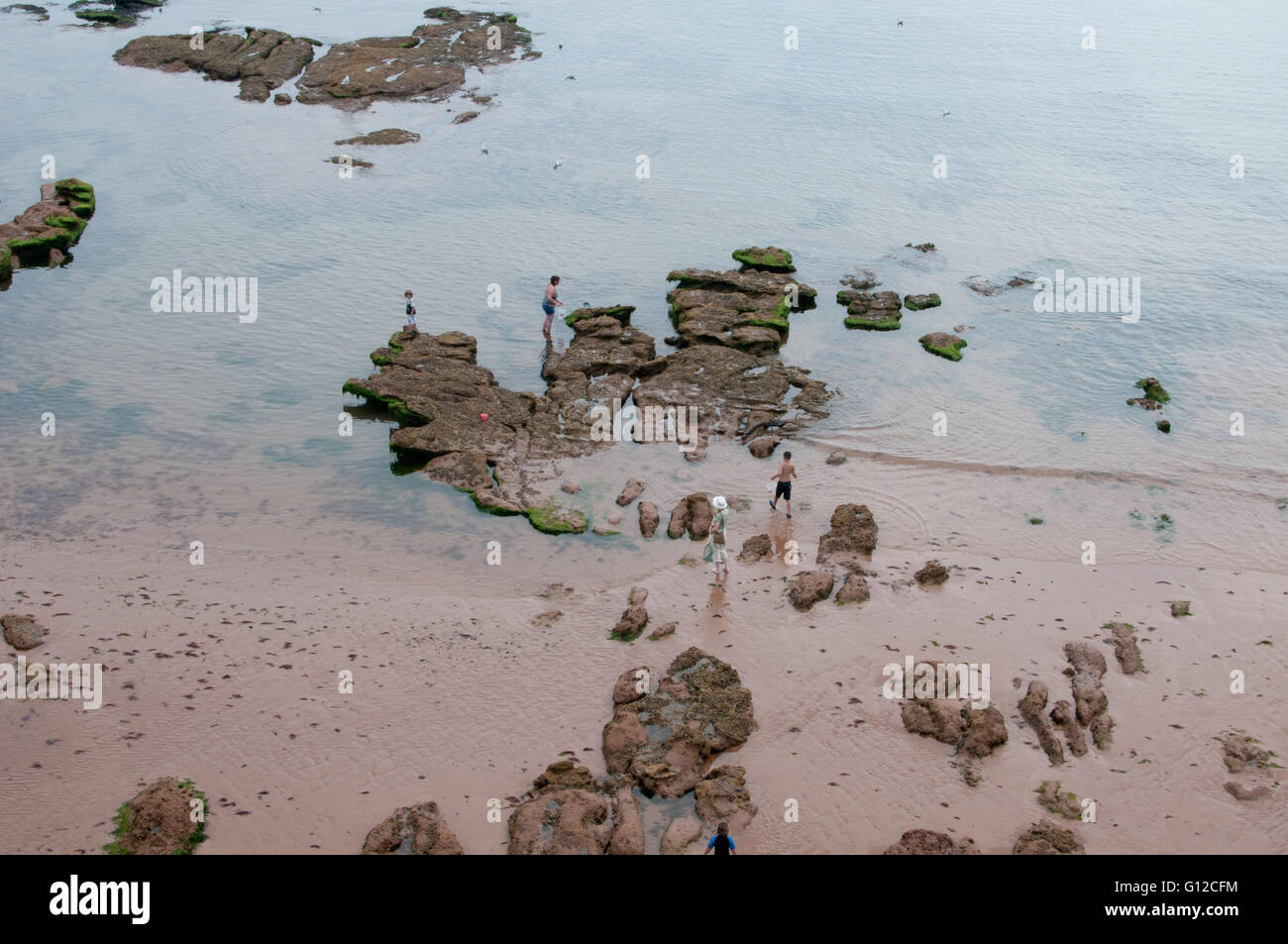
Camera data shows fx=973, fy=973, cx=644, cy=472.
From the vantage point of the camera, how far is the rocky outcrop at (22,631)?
1608cm

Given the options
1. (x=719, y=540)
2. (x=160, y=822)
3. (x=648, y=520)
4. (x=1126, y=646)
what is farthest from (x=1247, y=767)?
(x=160, y=822)

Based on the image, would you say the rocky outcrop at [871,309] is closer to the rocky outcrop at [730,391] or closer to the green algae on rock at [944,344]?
the green algae on rock at [944,344]

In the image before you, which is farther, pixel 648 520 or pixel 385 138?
pixel 385 138

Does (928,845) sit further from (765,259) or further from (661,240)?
(661,240)

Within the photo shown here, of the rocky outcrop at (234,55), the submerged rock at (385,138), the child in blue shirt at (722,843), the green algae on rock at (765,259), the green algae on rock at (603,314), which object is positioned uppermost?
the rocky outcrop at (234,55)

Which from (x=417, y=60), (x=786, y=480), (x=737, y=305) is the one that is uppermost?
(x=417, y=60)

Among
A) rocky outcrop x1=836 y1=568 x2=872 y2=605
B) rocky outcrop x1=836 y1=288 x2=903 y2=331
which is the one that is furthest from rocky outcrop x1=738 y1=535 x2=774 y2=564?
rocky outcrop x1=836 y1=288 x2=903 y2=331

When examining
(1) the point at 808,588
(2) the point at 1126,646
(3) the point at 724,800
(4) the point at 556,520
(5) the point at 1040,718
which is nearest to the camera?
(3) the point at 724,800

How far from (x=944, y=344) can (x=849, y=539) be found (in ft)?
36.7

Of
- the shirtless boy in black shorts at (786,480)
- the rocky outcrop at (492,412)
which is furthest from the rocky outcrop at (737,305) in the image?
the shirtless boy in black shorts at (786,480)

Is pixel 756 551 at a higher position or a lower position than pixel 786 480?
lower

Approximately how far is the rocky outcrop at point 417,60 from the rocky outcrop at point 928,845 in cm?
4380

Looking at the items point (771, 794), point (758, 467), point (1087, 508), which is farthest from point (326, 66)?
point (771, 794)

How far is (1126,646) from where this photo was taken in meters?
16.9
